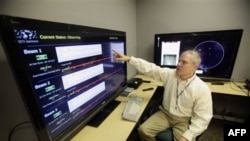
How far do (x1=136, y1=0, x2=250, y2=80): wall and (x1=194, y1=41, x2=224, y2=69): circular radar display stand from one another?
30 centimetres

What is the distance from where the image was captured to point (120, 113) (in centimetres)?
117

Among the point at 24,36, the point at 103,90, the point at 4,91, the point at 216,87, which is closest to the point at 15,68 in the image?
the point at 24,36

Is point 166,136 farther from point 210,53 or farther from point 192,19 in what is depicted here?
point 192,19

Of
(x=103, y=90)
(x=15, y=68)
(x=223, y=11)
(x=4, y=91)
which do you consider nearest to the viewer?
(x=15, y=68)

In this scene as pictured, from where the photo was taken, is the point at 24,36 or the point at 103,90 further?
the point at 103,90

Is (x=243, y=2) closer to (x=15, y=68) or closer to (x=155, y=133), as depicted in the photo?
(x=155, y=133)

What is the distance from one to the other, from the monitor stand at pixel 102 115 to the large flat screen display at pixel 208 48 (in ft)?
3.88

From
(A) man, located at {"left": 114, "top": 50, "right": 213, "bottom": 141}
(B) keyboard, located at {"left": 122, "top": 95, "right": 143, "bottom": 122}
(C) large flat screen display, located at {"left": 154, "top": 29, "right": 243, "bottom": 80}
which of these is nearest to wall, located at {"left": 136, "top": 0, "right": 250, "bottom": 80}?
(C) large flat screen display, located at {"left": 154, "top": 29, "right": 243, "bottom": 80}

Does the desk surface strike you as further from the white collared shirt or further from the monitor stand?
the monitor stand

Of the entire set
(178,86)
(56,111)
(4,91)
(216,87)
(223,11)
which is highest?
(223,11)

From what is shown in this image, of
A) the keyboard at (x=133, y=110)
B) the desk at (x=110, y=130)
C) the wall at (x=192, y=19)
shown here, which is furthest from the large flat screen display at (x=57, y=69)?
the wall at (x=192, y=19)

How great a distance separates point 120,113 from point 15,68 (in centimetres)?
86

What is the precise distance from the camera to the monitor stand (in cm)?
104

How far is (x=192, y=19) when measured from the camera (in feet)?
6.64
